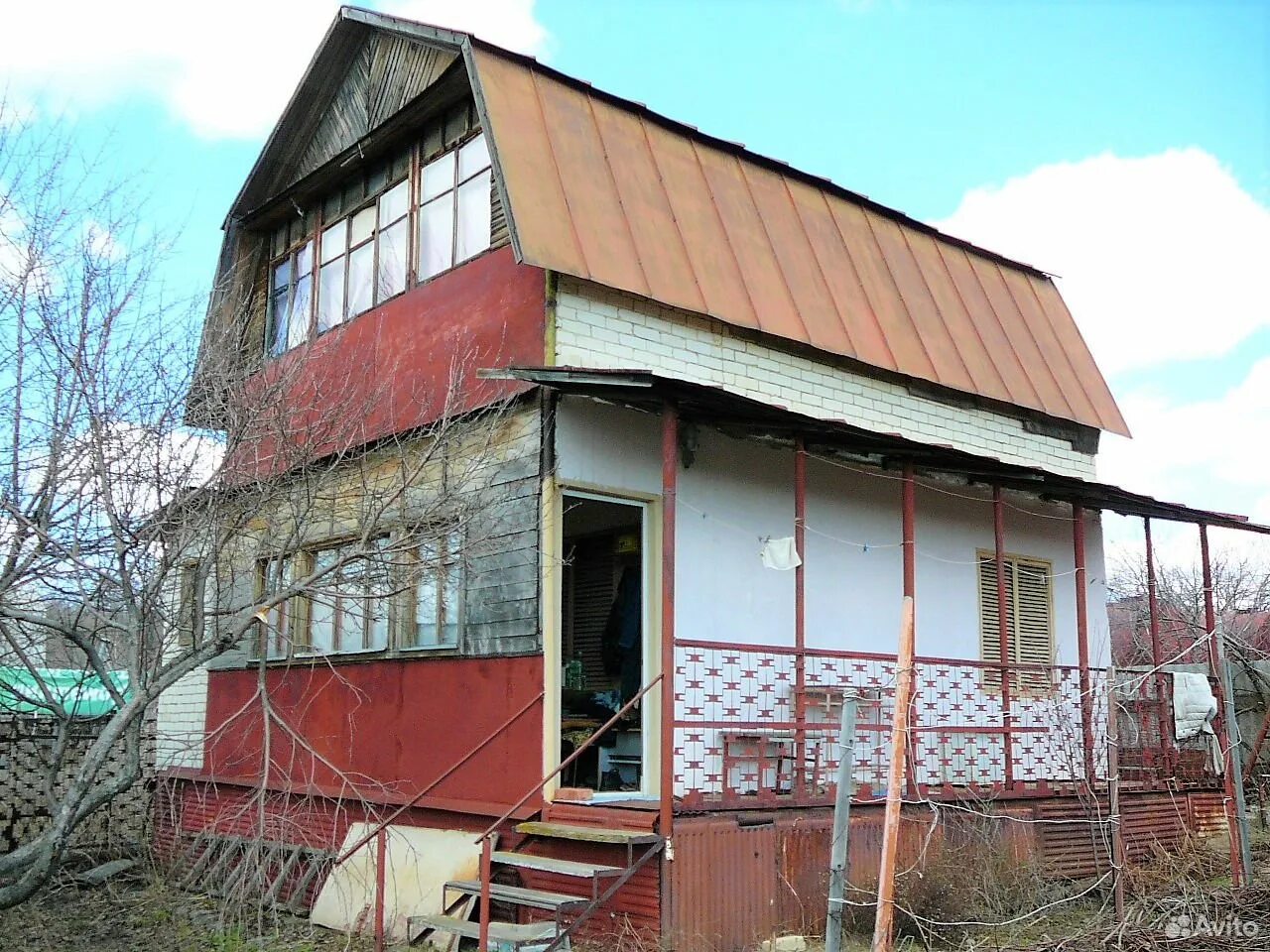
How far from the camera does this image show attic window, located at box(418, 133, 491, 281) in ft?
37.6

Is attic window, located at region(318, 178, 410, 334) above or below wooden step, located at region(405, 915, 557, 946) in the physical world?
above

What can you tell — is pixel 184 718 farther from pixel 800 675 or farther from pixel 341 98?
pixel 800 675

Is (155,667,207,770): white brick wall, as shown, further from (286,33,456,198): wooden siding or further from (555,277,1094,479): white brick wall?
(555,277,1094,479): white brick wall

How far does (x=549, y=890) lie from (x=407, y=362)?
5.26 meters

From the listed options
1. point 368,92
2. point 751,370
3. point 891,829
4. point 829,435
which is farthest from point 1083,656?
point 368,92

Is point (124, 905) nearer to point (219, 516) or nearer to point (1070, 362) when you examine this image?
point (219, 516)

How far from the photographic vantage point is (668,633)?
8719 mm

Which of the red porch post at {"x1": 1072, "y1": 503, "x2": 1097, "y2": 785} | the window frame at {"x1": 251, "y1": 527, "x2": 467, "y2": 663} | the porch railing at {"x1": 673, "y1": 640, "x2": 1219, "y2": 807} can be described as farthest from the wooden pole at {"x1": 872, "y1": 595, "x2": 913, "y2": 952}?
the red porch post at {"x1": 1072, "y1": 503, "x2": 1097, "y2": 785}

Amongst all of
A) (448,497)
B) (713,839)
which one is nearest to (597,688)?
(448,497)

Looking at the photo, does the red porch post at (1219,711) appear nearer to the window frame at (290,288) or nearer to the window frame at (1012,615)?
the window frame at (1012,615)

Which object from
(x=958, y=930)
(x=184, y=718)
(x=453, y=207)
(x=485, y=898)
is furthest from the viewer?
(x=184, y=718)

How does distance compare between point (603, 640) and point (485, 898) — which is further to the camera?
point (603, 640)

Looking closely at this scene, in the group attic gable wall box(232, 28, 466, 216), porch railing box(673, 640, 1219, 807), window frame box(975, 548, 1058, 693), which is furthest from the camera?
window frame box(975, 548, 1058, 693)

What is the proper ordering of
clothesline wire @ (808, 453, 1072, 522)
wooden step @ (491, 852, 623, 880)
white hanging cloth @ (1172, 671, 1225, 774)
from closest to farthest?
wooden step @ (491, 852, 623, 880) → clothesline wire @ (808, 453, 1072, 522) → white hanging cloth @ (1172, 671, 1225, 774)
